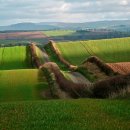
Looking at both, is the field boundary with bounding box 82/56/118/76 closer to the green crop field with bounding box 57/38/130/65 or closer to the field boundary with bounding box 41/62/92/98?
the field boundary with bounding box 41/62/92/98

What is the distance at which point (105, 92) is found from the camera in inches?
1230

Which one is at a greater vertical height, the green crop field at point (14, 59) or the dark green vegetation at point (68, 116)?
the dark green vegetation at point (68, 116)

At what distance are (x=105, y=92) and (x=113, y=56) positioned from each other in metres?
→ 48.6

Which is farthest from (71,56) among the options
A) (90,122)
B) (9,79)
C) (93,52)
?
(90,122)

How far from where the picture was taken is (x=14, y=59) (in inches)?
3263

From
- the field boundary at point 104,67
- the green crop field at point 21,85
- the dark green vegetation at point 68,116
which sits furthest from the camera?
the field boundary at point 104,67

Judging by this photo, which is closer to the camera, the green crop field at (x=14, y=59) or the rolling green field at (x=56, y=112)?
the rolling green field at (x=56, y=112)

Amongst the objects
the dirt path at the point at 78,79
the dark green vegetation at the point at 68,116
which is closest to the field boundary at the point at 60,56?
the dirt path at the point at 78,79

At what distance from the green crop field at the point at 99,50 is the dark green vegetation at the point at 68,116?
5260 centimetres

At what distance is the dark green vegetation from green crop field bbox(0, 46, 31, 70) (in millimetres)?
51438

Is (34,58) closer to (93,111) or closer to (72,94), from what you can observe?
(72,94)

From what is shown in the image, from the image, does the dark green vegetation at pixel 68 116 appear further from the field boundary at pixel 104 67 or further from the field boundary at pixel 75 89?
the field boundary at pixel 104 67

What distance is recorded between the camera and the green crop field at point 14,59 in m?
74.6

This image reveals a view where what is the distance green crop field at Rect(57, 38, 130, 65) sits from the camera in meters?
77.9
